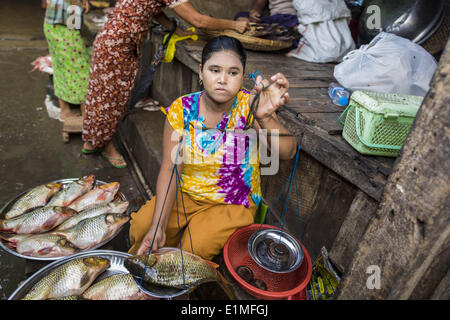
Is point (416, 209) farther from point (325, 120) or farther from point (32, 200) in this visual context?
point (32, 200)

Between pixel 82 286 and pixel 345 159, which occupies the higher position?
pixel 345 159

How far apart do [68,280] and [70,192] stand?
3.39 ft

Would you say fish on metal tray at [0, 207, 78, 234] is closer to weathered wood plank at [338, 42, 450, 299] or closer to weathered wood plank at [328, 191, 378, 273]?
weathered wood plank at [328, 191, 378, 273]

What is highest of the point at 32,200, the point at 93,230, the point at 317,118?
the point at 317,118

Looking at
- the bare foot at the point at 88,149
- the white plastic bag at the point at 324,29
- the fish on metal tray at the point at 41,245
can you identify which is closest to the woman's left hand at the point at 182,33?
the white plastic bag at the point at 324,29

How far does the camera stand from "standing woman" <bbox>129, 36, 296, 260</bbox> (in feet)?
6.23

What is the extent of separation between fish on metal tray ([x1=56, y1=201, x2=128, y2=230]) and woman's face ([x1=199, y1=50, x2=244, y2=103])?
1359 millimetres

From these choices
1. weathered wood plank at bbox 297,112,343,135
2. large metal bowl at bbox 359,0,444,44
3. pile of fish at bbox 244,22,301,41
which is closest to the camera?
weathered wood plank at bbox 297,112,343,135

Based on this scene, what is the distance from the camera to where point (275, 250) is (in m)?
1.92

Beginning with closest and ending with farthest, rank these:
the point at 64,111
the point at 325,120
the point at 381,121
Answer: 1. the point at 381,121
2. the point at 325,120
3. the point at 64,111

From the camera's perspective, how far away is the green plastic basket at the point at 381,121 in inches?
63.2

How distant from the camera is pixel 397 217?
121cm

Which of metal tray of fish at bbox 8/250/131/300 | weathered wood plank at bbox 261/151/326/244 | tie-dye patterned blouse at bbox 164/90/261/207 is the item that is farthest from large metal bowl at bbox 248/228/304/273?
metal tray of fish at bbox 8/250/131/300

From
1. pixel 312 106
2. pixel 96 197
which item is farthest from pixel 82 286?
pixel 312 106
